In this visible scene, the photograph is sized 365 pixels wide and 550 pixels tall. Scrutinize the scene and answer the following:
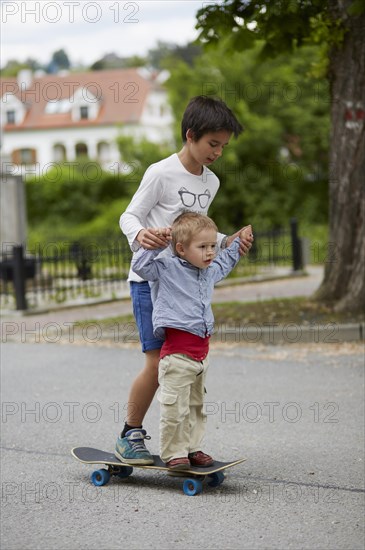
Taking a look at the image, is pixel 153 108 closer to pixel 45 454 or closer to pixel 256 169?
pixel 256 169

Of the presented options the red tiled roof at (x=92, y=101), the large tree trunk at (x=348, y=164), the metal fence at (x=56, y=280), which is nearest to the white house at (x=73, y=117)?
the red tiled roof at (x=92, y=101)

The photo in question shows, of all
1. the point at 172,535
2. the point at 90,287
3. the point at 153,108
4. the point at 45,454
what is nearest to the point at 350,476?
the point at 172,535

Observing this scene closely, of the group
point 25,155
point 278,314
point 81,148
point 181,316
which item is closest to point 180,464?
point 181,316

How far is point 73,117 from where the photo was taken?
238 feet

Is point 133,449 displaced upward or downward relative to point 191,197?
downward

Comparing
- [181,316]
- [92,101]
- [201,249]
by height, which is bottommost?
[181,316]

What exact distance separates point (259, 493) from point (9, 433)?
2175 mm

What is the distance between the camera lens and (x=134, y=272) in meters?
4.62

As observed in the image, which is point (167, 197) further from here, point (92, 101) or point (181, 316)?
point (92, 101)

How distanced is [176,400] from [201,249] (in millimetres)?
748

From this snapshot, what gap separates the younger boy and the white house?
65333 millimetres

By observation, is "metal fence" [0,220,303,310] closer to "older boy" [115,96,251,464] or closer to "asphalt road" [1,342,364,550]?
"asphalt road" [1,342,364,550]

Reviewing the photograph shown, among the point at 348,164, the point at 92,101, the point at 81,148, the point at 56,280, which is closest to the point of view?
the point at 348,164

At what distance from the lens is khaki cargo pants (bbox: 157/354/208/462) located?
4.64 m
